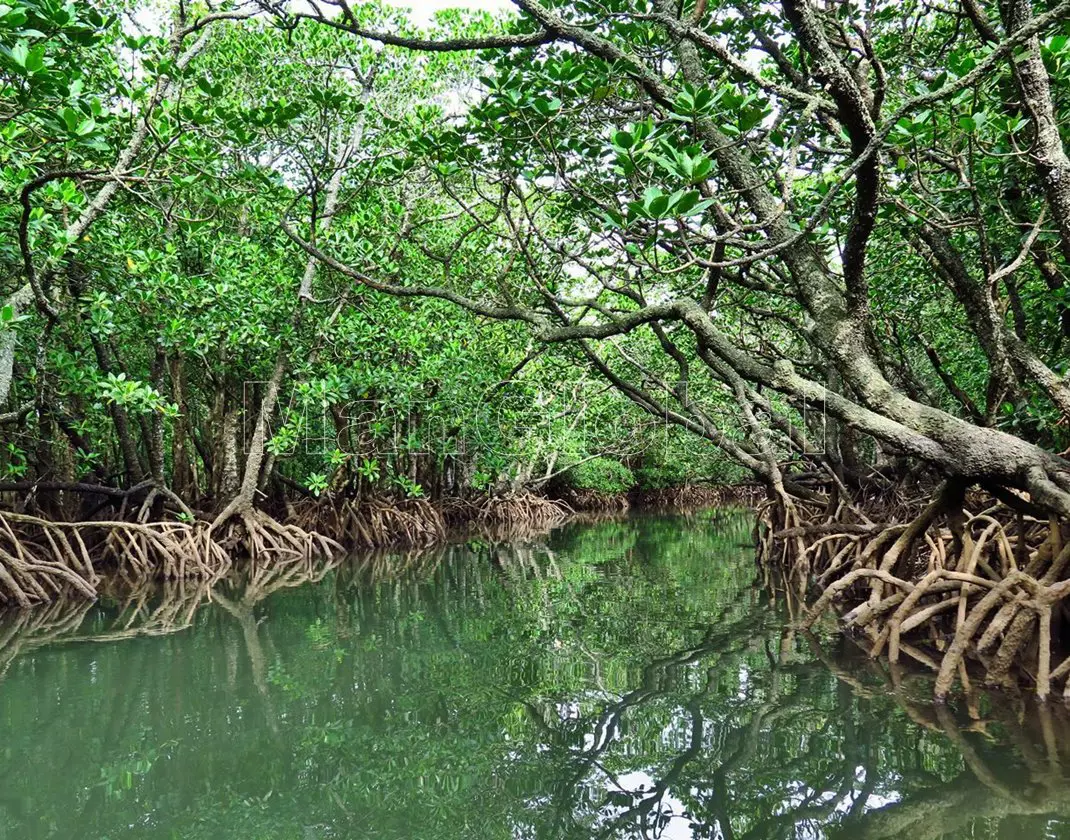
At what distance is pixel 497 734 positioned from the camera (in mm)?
3211

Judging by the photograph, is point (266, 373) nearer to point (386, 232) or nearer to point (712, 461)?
point (386, 232)

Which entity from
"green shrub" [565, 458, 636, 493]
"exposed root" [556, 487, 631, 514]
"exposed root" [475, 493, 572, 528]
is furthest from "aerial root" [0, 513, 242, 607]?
"exposed root" [556, 487, 631, 514]

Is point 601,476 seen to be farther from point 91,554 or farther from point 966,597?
point 966,597

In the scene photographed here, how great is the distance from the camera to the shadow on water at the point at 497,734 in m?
2.42

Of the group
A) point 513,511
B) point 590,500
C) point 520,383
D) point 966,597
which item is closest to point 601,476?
point 590,500

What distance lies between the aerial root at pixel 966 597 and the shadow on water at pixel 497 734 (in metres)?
0.25

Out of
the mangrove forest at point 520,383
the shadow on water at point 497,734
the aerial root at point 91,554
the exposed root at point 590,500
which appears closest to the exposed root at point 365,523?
the mangrove forest at point 520,383

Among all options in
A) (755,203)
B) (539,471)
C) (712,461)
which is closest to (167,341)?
(755,203)

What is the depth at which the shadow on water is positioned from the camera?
7.95 feet

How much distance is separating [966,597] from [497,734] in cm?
267

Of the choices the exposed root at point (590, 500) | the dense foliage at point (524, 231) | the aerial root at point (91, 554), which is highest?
the dense foliage at point (524, 231)

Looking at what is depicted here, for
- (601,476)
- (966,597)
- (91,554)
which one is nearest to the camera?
(966,597)

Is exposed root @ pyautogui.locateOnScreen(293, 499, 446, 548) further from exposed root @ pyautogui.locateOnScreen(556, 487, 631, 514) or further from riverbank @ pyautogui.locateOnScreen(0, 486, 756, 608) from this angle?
exposed root @ pyautogui.locateOnScreen(556, 487, 631, 514)

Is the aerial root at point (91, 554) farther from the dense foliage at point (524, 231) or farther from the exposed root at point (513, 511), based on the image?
the exposed root at point (513, 511)
